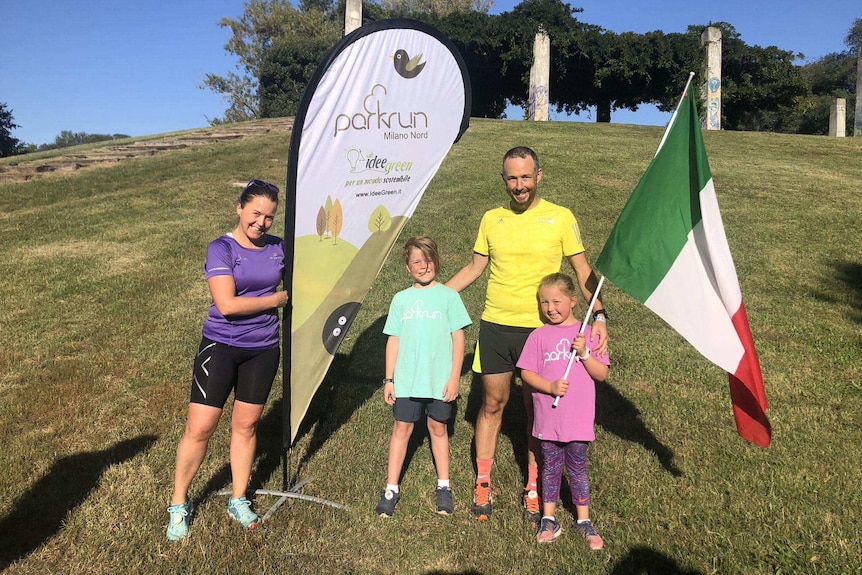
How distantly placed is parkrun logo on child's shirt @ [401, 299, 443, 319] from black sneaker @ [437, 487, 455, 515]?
1156 millimetres

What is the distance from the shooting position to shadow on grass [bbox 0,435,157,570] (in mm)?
3238

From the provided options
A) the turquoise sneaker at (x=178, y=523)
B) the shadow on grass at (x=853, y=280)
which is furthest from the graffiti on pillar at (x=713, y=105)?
the turquoise sneaker at (x=178, y=523)

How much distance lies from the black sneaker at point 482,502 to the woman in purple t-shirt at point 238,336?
146cm

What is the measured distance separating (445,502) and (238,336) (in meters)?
1.66

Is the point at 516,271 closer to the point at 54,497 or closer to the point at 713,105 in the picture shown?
the point at 54,497

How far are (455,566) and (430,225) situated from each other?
723 cm

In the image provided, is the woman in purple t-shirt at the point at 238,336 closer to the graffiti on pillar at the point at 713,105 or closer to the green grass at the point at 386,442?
the green grass at the point at 386,442

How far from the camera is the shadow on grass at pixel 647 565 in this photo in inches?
121

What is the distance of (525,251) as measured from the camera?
330 centimetres

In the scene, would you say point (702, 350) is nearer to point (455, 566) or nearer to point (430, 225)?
point (455, 566)

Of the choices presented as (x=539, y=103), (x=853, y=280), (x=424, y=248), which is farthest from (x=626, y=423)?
(x=539, y=103)

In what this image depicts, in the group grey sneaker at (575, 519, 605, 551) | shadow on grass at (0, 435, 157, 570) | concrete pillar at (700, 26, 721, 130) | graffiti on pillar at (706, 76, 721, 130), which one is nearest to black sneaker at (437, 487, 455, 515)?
grey sneaker at (575, 519, 605, 551)

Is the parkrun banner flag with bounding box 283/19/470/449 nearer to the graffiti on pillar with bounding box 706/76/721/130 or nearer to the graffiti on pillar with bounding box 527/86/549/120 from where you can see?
the graffiti on pillar with bounding box 527/86/549/120

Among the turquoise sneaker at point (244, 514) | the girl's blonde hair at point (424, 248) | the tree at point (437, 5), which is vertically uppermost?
the tree at point (437, 5)
